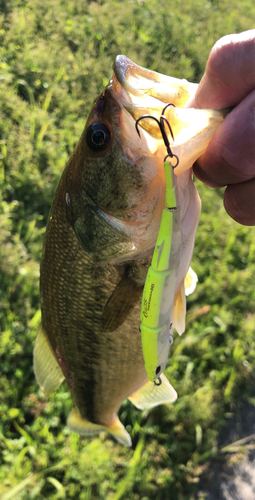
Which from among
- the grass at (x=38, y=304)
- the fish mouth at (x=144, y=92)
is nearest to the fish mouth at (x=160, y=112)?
the fish mouth at (x=144, y=92)

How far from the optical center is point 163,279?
101cm

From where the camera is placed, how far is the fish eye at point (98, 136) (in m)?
1.05

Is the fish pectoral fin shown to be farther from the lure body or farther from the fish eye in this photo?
the fish eye

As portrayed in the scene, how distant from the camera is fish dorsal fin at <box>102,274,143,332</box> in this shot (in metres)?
Result: 1.27

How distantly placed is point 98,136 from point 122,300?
62 cm

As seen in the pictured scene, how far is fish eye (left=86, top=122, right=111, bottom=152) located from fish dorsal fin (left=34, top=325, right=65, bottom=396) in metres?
1.03

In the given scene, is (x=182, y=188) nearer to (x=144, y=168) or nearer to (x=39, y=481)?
(x=144, y=168)

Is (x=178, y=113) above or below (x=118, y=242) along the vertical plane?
above

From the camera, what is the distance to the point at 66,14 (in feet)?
16.9

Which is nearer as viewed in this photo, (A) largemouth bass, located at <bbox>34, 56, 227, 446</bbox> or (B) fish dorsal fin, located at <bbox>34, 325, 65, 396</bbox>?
(A) largemouth bass, located at <bbox>34, 56, 227, 446</bbox>

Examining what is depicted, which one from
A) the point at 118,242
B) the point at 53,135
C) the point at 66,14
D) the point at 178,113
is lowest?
the point at 53,135

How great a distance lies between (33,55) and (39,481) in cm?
476

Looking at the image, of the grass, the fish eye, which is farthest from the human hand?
the grass

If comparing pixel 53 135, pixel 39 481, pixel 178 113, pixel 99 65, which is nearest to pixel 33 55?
pixel 99 65
